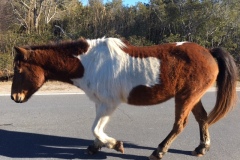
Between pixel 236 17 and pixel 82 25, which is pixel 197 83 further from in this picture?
pixel 82 25

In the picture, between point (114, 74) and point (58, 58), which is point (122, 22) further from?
point (114, 74)

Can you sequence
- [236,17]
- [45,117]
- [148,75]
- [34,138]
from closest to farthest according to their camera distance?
[148,75] < [34,138] < [45,117] < [236,17]

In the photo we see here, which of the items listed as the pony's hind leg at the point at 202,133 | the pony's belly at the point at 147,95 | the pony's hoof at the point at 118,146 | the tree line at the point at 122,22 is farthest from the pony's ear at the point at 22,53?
the tree line at the point at 122,22

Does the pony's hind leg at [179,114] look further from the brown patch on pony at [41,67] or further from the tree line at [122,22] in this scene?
the tree line at [122,22]

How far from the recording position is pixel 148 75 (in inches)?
152

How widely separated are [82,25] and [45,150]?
512 inches

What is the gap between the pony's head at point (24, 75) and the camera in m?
→ 4.04

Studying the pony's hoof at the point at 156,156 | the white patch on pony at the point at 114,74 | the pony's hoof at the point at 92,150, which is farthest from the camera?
the pony's hoof at the point at 92,150

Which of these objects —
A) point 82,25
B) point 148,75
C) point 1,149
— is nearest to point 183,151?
point 148,75

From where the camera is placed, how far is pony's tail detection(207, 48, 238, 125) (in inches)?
165

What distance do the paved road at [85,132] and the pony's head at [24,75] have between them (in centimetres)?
82

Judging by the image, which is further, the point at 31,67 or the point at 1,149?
the point at 1,149

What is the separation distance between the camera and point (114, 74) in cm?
383

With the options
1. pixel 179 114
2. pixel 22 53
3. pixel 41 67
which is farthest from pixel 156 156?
→ pixel 22 53
